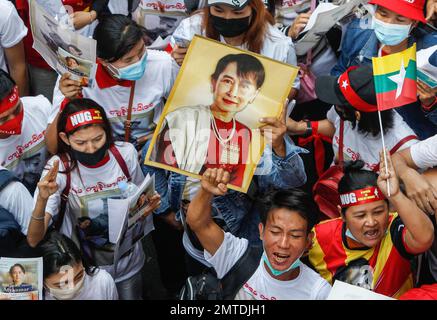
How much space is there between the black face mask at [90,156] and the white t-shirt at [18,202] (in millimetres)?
360

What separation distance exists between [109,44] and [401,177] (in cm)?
193

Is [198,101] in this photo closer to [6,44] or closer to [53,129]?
[53,129]

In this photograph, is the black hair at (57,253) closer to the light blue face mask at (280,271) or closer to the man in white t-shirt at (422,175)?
the light blue face mask at (280,271)

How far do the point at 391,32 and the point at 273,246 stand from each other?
1655 mm

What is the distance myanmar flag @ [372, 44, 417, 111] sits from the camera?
3.78 m

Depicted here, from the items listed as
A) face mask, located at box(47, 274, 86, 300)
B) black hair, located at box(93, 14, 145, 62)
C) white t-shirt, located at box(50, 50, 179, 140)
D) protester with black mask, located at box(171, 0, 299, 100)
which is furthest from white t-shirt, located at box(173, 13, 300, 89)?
face mask, located at box(47, 274, 86, 300)

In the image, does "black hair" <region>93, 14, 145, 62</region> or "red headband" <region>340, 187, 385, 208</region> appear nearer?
"red headband" <region>340, 187, 385, 208</region>

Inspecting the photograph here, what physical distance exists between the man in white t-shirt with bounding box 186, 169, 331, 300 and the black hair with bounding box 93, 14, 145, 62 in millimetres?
1251

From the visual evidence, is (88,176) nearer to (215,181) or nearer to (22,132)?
(22,132)

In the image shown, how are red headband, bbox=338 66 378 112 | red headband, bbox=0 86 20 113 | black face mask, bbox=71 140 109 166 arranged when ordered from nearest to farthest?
red headband, bbox=338 66 378 112 → black face mask, bbox=71 140 109 166 → red headband, bbox=0 86 20 113

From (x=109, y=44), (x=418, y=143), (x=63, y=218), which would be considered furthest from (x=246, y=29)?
(x=63, y=218)

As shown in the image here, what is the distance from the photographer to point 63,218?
4.30 meters

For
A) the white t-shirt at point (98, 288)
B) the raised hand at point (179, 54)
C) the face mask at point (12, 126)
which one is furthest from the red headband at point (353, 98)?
the face mask at point (12, 126)

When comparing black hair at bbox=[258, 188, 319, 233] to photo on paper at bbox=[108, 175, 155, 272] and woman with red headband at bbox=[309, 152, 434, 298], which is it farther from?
photo on paper at bbox=[108, 175, 155, 272]
